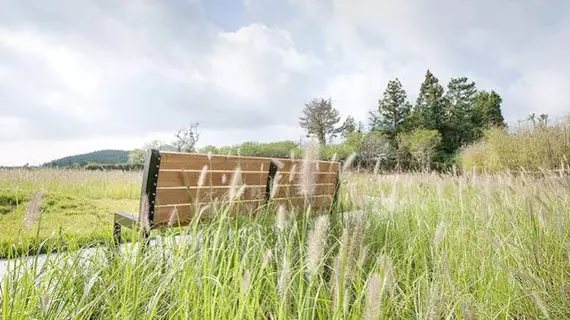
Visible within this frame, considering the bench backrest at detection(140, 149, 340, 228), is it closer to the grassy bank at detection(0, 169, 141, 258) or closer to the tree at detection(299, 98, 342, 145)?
the grassy bank at detection(0, 169, 141, 258)

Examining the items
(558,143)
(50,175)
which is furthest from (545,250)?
(50,175)

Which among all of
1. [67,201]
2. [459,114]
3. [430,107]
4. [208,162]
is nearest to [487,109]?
[459,114]

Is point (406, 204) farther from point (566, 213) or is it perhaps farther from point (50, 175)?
point (50, 175)

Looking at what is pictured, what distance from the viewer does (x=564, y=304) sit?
4.87ft

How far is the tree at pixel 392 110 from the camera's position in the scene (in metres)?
43.3

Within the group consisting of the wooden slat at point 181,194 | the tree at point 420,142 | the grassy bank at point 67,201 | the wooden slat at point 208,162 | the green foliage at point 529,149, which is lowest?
the grassy bank at point 67,201

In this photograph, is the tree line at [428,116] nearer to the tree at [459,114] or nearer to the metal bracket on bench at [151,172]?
the tree at [459,114]

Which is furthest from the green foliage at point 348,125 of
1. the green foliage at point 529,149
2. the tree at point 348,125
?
the green foliage at point 529,149

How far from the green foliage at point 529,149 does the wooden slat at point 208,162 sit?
18.7 feet

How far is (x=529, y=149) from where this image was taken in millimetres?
7922

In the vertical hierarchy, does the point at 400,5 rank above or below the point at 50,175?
above

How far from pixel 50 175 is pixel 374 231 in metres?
8.36

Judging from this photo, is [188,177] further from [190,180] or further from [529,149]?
[529,149]

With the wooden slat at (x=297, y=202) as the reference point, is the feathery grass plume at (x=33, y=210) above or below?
above
